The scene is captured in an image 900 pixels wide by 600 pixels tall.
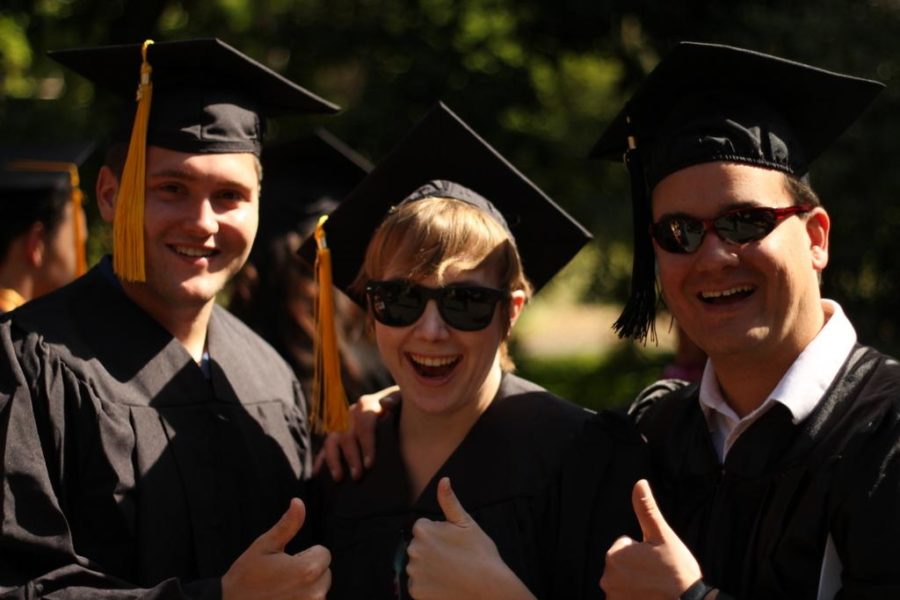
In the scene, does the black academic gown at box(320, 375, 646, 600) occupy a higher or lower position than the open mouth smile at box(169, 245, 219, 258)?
lower

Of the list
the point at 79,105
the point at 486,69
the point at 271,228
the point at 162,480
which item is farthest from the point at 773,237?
the point at 79,105

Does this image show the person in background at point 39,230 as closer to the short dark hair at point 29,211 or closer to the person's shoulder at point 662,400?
the short dark hair at point 29,211

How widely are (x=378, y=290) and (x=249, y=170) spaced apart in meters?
0.55

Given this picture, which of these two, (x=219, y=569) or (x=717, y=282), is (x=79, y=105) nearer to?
(x=219, y=569)

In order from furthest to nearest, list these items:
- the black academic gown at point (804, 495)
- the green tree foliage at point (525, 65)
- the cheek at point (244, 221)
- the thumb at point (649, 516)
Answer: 1. the green tree foliage at point (525, 65)
2. the cheek at point (244, 221)
3. the thumb at point (649, 516)
4. the black academic gown at point (804, 495)

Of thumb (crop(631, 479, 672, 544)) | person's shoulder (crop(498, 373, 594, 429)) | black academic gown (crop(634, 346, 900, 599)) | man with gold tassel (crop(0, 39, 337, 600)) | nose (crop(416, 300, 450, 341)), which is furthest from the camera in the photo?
person's shoulder (crop(498, 373, 594, 429))

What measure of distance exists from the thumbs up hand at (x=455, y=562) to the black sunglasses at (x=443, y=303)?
0.46 meters

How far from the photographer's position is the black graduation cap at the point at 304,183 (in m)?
4.75

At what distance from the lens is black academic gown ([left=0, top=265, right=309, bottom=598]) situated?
2.81 metres

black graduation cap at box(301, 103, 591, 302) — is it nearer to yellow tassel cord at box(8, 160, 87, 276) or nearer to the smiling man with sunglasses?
the smiling man with sunglasses

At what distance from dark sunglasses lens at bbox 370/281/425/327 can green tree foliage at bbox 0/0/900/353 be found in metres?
4.18

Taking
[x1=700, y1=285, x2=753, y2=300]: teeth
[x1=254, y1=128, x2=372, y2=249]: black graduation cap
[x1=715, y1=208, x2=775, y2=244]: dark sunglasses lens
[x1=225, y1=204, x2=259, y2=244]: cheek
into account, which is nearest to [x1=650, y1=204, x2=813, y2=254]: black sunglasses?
[x1=715, y1=208, x2=775, y2=244]: dark sunglasses lens

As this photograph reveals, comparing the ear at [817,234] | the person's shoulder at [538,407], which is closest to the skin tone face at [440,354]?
the person's shoulder at [538,407]

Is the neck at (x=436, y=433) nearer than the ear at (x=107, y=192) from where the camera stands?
Yes
